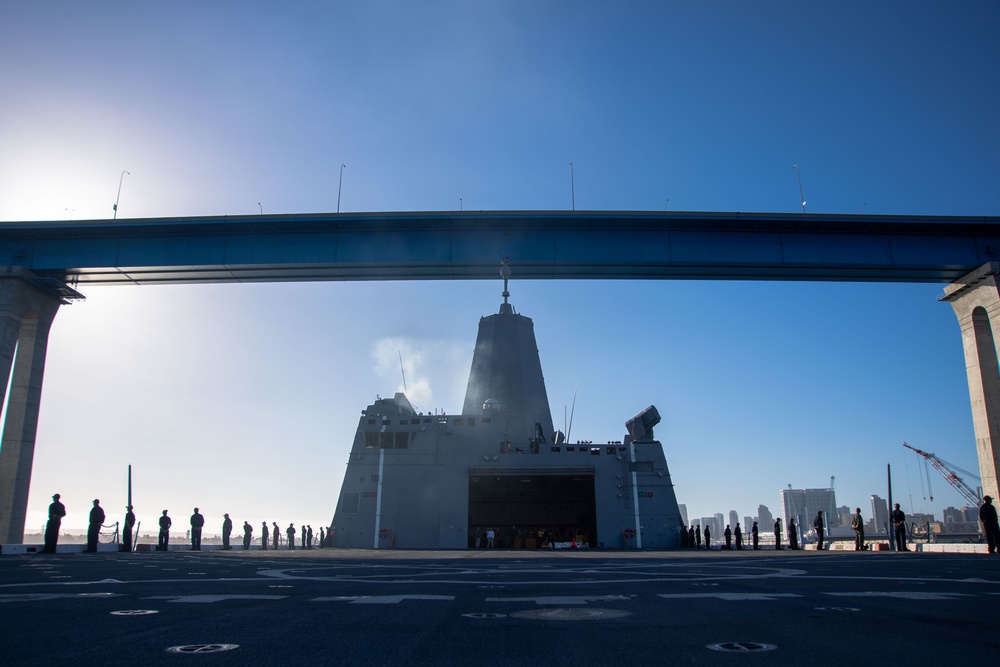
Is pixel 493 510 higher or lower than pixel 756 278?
lower

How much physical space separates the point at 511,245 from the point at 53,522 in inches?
687

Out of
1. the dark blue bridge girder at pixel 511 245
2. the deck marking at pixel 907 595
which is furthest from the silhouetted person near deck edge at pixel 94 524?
the deck marking at pixel 907 595

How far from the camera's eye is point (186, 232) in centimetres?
2609

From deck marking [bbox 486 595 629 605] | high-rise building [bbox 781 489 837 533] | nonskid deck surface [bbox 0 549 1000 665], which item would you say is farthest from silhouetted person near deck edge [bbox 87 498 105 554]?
high-rise building [bbox 781 489 837 533]

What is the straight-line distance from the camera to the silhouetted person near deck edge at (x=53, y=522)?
2134cm

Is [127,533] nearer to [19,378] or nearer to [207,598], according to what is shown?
[19,378]

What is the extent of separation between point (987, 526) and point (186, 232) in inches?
1123

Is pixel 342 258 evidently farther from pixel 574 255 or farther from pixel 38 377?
pixel 38 377

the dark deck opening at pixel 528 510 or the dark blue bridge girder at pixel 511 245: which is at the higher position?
the dark blue bridge girder at pixel 511 245

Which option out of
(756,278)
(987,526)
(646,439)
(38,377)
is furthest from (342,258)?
(987,526)

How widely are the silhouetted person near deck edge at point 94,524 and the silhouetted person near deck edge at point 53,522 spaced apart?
1.49 meters

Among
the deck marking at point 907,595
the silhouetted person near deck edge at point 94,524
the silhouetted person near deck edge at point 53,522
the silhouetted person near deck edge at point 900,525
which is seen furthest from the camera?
the silhouetted person near deck edge at point 900,525

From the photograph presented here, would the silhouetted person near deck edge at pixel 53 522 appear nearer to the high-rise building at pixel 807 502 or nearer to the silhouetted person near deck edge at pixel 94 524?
the silhouetted person near deck edge at pixel 94 524

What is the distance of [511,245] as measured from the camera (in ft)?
85.5
